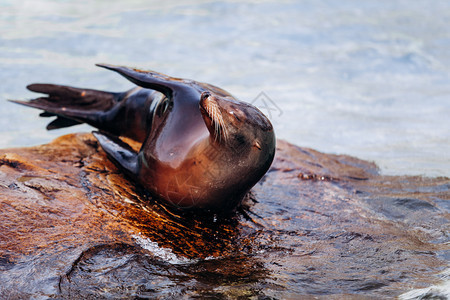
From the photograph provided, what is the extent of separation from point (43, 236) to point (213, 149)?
42.1 inches

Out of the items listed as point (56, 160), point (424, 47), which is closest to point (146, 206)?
point (56, 160)

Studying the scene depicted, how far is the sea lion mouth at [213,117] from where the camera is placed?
3170mm

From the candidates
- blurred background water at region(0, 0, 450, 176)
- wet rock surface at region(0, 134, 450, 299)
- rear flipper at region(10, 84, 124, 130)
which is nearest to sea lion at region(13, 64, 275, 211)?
wet rock surface at region(0, 134, 450, 299)

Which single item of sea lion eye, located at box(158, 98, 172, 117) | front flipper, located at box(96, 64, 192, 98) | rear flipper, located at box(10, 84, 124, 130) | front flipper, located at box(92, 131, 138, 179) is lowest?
front flipper, located at box(92, 131, 138, 179)

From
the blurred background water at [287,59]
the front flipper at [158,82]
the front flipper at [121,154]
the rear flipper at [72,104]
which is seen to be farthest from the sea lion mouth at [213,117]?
the blurred background water at [287,59]

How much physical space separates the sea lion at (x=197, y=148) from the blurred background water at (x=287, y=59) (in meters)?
2.89

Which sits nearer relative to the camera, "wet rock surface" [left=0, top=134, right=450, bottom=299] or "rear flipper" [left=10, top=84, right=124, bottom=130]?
"wet rock surface" [left=0, top=134, right=450, bottom=299]

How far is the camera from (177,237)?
10.8 feet

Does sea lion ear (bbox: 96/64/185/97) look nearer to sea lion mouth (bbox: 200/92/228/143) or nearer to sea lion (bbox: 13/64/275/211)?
sea lion (bbox: 13/64/275/211)

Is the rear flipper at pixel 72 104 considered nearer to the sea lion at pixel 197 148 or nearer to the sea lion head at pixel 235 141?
the sea lion at pixel 197 148

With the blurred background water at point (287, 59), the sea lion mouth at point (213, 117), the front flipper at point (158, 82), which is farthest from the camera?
the blurred background water at point (287, 59)

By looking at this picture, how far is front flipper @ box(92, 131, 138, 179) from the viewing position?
12.5 ft

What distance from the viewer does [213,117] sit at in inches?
125

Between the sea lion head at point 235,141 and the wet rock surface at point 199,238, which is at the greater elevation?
the sea lion head at point 235,141
